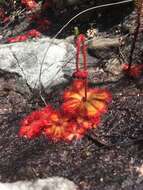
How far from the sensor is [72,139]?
15.9ft

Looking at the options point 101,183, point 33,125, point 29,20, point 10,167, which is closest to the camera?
point 101,183

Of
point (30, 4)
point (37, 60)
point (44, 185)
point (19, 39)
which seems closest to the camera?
point (44, 185)

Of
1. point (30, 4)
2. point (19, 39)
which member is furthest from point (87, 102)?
point (30, 4)

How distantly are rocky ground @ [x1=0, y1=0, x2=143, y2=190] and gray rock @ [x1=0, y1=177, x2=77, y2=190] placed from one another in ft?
0.21

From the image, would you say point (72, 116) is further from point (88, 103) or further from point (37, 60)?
point (37, 60)

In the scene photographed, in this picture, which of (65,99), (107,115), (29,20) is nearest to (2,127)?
(65,99)

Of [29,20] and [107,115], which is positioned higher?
[29,20]

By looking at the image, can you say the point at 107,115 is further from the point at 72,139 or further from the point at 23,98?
the point at 23,98

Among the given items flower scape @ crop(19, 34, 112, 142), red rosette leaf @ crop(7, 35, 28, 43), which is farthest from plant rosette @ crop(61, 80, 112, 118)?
red rosette leaf @ crop(7, 35, 28, 43)

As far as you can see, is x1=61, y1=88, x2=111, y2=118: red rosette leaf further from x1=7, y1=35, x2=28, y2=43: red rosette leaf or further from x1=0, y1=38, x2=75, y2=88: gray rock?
x1=7, y1=35, x2=28, y2=43: red rosette leaf

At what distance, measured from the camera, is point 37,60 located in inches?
241

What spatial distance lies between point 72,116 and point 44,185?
943mm

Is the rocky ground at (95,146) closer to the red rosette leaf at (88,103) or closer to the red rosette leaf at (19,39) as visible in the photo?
the red rosette leaf at (88,103)

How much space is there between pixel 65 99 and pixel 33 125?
54 centimetres
